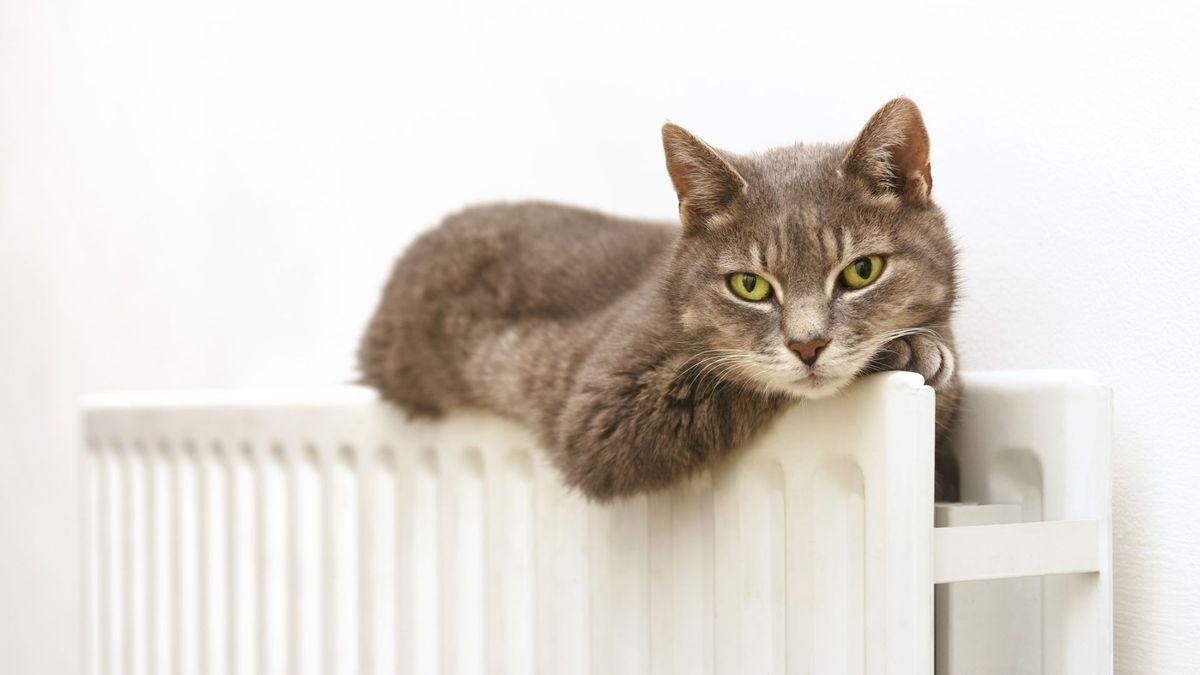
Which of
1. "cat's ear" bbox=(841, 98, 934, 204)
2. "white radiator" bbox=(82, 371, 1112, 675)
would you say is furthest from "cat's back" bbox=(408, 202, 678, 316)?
"cat's ear" bbox=(841, 98, 934, 204)

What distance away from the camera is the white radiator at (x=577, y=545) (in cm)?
83

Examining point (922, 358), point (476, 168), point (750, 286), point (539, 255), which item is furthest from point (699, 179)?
point (476, 168)

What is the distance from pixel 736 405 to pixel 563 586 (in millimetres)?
297

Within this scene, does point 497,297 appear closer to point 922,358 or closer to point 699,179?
point 699,179

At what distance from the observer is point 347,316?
1689mm

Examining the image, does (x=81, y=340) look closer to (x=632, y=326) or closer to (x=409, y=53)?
(x=409, y=53)

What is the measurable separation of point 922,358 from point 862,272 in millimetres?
73

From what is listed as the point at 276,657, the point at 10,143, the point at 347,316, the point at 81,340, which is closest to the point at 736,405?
the point at 276,657

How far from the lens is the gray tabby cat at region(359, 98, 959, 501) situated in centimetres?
84

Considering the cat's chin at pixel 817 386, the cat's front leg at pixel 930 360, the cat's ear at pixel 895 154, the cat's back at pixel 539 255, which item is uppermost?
the cat's ear at pixel 895 154

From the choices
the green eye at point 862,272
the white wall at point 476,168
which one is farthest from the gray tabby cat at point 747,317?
the white wall at point 476,168

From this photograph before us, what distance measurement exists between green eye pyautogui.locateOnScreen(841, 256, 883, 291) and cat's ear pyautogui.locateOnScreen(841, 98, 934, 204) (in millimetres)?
55

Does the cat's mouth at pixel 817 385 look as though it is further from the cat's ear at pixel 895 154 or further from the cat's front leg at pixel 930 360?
the cat's ear at pixel 895 154

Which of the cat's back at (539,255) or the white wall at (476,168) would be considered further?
the cat's back at (539,255)
